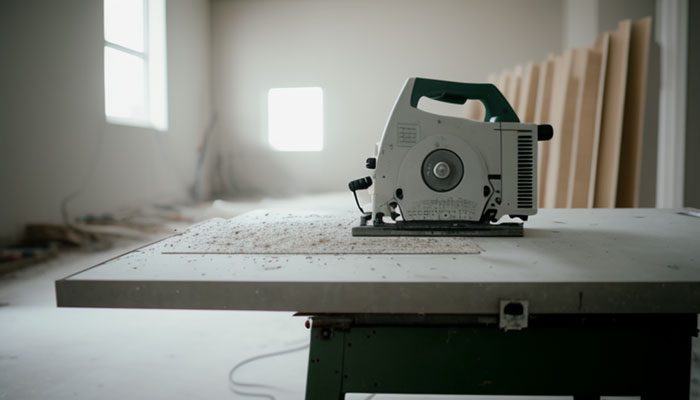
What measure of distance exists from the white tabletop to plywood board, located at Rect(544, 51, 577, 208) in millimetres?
3089

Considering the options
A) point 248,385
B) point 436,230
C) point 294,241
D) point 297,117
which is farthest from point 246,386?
point 297,117

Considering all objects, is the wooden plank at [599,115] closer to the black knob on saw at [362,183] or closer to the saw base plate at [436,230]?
the saw base plate at [436,230]

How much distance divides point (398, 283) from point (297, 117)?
7.51m

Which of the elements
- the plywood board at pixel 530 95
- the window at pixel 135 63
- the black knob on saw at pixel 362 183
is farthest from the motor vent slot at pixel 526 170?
the window at pixel 135 63

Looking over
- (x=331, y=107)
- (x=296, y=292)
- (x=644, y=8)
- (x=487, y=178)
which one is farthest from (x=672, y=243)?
(x=331, y=107)

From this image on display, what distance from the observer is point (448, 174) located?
1235 mm

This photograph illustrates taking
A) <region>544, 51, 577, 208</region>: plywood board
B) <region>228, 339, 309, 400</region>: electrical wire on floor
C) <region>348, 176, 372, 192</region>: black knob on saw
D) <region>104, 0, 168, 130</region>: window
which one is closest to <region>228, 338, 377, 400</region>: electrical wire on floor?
<region>228, 339, 309, 400</region>: electrical wire on floor

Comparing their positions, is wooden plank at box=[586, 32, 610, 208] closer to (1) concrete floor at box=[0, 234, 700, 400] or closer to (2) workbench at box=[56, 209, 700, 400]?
(1) concrete floor at box=[0, 234, 700, 400]

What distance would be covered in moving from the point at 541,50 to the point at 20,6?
21.8 feet

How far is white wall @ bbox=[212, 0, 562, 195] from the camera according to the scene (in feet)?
25.4

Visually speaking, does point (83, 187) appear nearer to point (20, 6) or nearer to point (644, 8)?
point (20, 6)

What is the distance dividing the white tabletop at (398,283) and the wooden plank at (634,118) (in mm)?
2625

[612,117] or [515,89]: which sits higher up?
[515,89]

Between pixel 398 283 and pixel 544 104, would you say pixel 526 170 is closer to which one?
pixel 398 283
